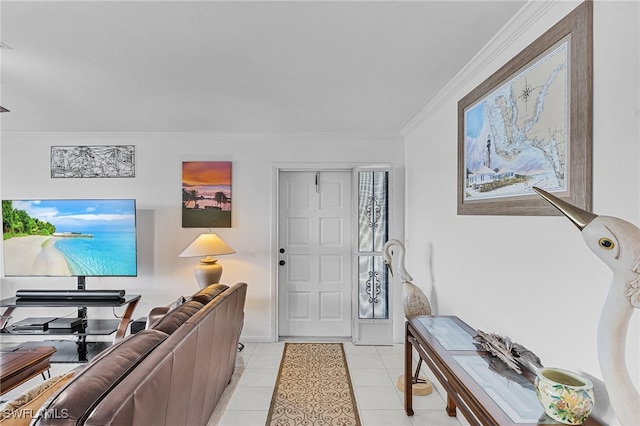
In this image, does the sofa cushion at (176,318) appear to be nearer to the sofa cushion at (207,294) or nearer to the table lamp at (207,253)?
the sofa cushion at (207,294)

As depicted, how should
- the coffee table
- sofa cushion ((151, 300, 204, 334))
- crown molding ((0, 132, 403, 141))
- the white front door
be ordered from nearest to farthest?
sofa cushion ((151, 300, 204, 334))
the coffee table
crown molding ((0, 132, 403, 141))
the white front door

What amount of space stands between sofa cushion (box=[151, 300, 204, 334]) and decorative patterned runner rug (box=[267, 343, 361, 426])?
982 millimetres

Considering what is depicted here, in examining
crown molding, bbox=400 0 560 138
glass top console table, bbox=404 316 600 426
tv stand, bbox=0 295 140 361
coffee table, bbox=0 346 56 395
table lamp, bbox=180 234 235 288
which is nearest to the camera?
glass top console table, bbox=404 316 600 426

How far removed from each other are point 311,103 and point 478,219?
161 centimetres

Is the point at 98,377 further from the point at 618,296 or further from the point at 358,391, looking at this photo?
the point at 358,391

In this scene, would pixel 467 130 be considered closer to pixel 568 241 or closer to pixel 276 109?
pixel 568 241

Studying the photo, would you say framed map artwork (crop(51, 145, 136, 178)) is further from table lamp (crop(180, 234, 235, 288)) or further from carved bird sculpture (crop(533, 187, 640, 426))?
carved bird sculpture (crop(533, 187, 640, 426))

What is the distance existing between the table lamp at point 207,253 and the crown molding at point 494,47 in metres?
2.42

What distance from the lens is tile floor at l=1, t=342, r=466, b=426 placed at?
2344mm

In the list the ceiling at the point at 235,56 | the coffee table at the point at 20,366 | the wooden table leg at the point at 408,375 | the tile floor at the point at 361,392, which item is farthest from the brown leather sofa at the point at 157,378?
the ceiling at the point at 235,56

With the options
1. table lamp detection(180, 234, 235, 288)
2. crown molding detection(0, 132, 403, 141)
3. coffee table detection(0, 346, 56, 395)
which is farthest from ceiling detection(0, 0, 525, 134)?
coffee table detection(0, 346, 56, 395)

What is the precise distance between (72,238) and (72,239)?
11mm

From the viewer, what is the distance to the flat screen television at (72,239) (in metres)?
3.46

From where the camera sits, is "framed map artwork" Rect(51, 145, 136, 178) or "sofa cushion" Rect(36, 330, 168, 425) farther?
"framed map artwork" Rect(51, 145, 136, 178)
